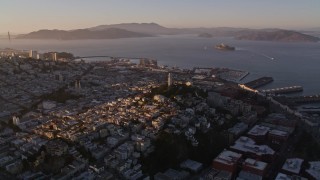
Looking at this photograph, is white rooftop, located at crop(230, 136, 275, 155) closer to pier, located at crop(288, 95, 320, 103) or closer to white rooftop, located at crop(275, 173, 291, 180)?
white rooftop, located at crop(275, 173, 291, 180)

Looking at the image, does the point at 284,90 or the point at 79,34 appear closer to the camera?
the point at 284,90

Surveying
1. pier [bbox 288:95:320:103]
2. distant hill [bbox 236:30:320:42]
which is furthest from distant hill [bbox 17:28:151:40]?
pier [bbox 288:95:320:103]

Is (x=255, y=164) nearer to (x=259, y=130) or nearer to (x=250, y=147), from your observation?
(x=250, y=147)

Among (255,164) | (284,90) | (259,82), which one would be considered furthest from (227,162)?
(259,82)

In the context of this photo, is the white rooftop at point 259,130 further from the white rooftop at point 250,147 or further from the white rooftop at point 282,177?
the white rooftop at point 282,177

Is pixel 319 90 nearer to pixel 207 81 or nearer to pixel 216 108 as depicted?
pixel 207 81
